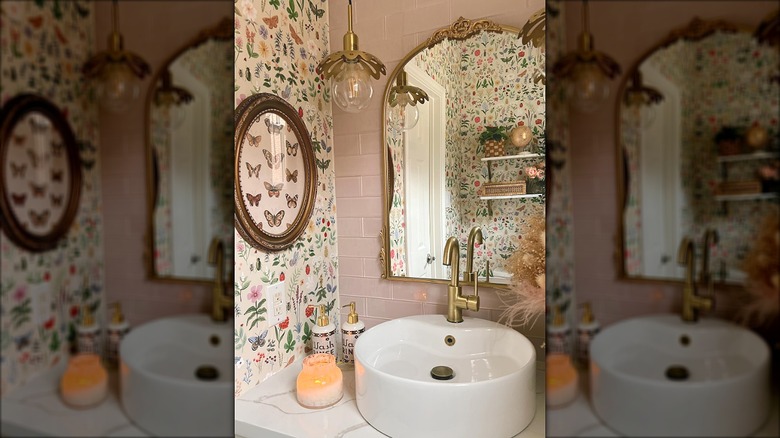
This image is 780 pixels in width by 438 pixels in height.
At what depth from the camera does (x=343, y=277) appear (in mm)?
1252

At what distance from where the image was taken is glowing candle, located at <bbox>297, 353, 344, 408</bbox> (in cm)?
95

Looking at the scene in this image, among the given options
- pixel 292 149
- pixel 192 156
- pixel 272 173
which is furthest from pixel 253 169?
pixel 192 156

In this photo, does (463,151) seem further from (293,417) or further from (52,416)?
(52,416)

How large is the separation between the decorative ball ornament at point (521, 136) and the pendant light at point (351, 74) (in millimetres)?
393

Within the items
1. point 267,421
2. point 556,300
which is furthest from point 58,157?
point 267,421

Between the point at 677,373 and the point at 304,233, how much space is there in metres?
1.05

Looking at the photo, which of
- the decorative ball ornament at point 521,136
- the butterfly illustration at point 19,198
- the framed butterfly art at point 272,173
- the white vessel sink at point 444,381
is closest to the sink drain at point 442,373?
the white vessel sink at point 444,381

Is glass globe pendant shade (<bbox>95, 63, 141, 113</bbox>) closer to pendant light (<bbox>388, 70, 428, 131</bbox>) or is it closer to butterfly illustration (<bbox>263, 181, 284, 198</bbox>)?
butterfly illustration (<bbox>263, 181, 284, 198</bbox>)

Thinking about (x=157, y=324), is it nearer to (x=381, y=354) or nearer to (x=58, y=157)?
(x=58, y=157)

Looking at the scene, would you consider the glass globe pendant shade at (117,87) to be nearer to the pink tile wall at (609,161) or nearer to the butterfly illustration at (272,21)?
the pink tile wall at (609,161)

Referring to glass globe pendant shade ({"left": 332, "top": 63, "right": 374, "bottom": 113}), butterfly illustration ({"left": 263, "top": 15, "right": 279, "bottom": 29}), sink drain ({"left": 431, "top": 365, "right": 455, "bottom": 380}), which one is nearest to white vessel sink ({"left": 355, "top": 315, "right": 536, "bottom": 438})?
sink drain ({"left": 431, "top": 365, "right": 455, "bottom": 380})

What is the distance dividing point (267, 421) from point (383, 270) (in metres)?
0.50

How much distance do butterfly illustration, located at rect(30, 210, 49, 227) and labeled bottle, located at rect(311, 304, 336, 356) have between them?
1.05 meters

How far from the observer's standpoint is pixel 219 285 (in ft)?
0.58
